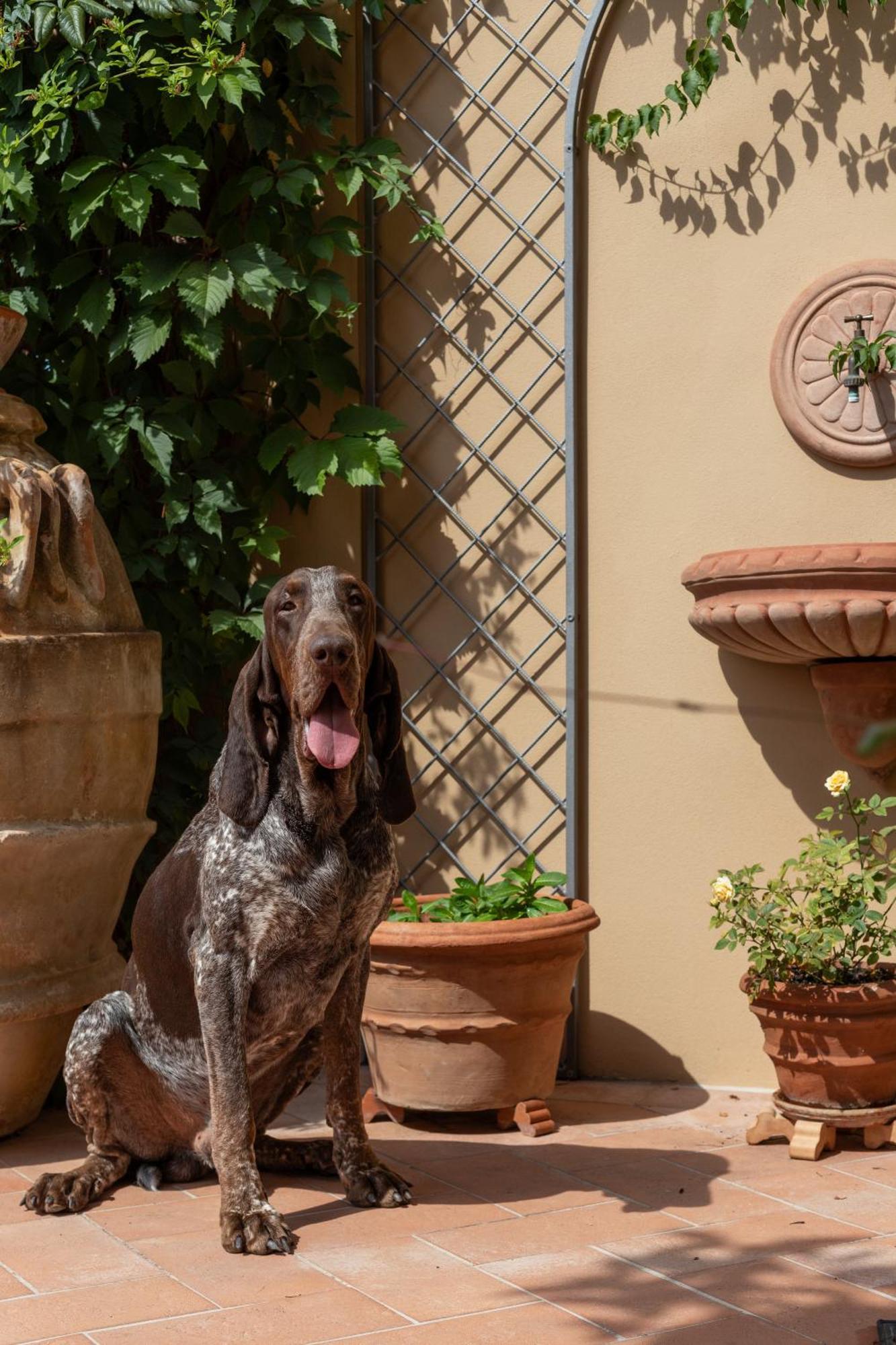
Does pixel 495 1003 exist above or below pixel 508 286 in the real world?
below

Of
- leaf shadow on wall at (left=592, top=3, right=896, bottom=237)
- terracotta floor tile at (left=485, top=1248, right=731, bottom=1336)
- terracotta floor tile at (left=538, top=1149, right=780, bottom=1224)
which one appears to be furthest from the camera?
leaf shadow on wall at (left=592, top=3, right=896, bottom=237)

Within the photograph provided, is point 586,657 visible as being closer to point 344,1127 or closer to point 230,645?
point 230,645

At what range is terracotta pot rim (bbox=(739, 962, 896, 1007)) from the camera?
3816 mm

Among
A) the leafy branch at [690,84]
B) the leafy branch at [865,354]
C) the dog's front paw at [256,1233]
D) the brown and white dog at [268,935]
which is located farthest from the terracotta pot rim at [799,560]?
the dog's front paw at [256,1233]

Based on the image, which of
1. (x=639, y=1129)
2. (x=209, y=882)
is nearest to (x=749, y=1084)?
(x=639, y=1129)

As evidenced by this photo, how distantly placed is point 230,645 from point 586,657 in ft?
3.55

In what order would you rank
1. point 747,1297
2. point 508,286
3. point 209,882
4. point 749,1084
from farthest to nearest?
point 508,286 → point 749,1084 → point 209,882 → point 747,1297

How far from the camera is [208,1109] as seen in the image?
137 inches

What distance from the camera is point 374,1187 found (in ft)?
11.3

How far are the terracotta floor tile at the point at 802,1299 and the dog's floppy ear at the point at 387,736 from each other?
1.09m

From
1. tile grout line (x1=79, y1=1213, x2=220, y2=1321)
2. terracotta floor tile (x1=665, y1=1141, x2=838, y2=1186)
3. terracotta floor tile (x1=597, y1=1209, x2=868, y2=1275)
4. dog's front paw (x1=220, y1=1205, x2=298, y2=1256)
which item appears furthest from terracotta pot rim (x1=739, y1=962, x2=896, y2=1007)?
tile grout line (x1=79, y1=1213, x2=220, y2=1321)

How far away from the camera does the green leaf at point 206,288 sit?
178 inches

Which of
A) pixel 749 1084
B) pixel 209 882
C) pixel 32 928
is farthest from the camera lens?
pixel 749 1084

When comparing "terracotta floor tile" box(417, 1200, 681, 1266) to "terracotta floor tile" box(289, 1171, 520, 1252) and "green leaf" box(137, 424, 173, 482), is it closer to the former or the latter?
"terracotta floor tile" box(289, 1171, 520, 1252)
